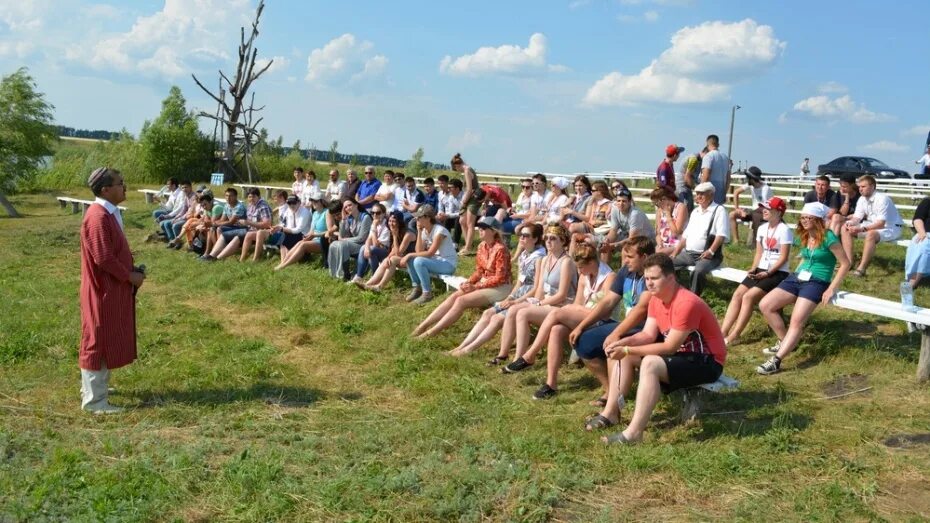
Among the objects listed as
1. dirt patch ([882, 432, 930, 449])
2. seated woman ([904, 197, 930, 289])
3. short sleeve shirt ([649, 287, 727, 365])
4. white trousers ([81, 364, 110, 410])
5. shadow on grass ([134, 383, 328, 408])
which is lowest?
shadow on grass ([134, 383, 328, 408])

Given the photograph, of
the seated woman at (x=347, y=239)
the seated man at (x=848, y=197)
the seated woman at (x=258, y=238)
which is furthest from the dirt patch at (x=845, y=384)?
the seated woman at (x=258, y=238)

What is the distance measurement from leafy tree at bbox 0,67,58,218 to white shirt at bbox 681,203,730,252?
30097 millimetres

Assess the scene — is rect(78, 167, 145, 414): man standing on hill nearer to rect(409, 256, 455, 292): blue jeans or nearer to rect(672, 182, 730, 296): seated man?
rect(409, 256, 455, 292): blue jeans

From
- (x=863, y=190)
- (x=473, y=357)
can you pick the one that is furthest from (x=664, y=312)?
(x=863, y=190)

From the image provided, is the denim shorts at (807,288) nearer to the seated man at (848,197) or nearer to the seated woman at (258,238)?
the seated man at (848,197)

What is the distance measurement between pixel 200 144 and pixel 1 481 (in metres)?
29.2

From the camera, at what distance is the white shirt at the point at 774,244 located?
7305 millimetres

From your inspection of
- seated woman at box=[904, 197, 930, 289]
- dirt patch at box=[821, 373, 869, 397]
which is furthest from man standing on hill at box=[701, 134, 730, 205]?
dirt patch at box=[821, 373, 869, 397]

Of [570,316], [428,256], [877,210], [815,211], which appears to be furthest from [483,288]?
[877,210]

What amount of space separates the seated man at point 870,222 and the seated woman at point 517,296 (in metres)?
3.77

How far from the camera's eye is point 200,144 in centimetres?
3212

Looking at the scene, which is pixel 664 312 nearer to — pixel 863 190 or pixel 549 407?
pixel 549 407

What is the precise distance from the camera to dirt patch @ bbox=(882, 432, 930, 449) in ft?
16.5

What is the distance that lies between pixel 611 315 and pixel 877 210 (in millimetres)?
4864
